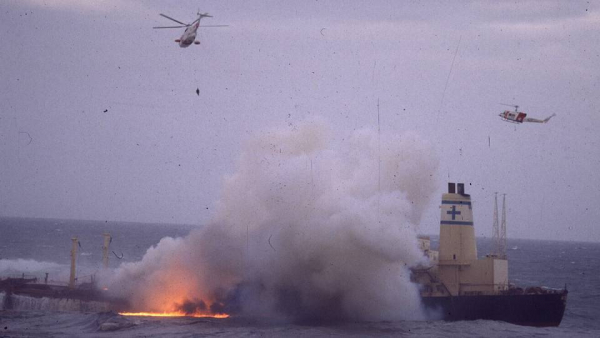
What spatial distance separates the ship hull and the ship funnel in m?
3.90

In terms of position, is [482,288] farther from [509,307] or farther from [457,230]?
[457,230]

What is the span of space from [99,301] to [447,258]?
93.5 feet

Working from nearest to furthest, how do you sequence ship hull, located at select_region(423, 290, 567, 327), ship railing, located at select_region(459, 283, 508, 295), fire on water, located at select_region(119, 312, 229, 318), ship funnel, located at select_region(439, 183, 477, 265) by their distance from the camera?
fire on water, located at select_region(119, 312, 229, 318), ship hull, located at select_region(423, 290, 567, 327), ship railing, located at select_region(459, 283, 508, 295), ship funnel, located at select_region(439, 183, 477, 265)

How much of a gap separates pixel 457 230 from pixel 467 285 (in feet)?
15.0

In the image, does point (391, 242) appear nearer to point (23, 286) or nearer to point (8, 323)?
point (8, 323)

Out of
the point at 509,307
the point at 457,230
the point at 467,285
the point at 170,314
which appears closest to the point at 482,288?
the point at 467,285

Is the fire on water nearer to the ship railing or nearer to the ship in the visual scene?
the ship

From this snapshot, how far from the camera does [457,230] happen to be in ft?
193

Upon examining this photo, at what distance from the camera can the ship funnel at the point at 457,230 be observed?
58719 mm

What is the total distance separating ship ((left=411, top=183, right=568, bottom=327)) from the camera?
55750mm

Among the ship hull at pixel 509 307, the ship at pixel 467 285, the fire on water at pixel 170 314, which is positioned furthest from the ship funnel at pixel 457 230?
the fire on water at pixel 170 314

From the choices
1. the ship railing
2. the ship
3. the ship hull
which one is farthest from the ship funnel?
the ship hull

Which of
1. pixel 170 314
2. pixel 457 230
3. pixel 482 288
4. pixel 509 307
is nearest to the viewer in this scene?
pixel 170 314

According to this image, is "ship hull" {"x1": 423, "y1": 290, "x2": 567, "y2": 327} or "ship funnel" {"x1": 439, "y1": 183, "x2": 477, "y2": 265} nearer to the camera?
"ship hull" {"x1": 423, "y1": 290, "x2": 567, "y2": 327}
